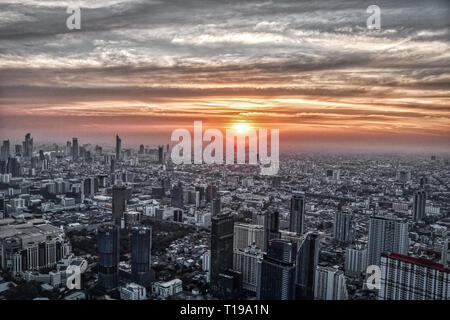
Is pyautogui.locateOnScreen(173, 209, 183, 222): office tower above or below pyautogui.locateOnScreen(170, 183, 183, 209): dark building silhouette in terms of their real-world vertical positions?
below

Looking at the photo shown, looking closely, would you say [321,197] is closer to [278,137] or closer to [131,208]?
[278,137]

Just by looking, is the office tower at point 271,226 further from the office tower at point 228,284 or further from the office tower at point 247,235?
the office tower at point 228,284

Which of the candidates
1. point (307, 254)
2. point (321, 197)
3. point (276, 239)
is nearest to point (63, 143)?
point (276, 239)

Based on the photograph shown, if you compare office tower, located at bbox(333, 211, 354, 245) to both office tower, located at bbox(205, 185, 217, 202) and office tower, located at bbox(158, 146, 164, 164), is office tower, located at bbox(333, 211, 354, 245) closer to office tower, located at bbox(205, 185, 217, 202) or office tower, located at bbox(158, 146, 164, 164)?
office tower, located at bbox(205, 185, 217, 202)

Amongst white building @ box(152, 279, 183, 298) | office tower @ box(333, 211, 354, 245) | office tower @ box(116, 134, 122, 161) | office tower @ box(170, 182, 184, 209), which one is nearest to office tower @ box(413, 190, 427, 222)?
office tower @ box(333, 211, 354, 245)
